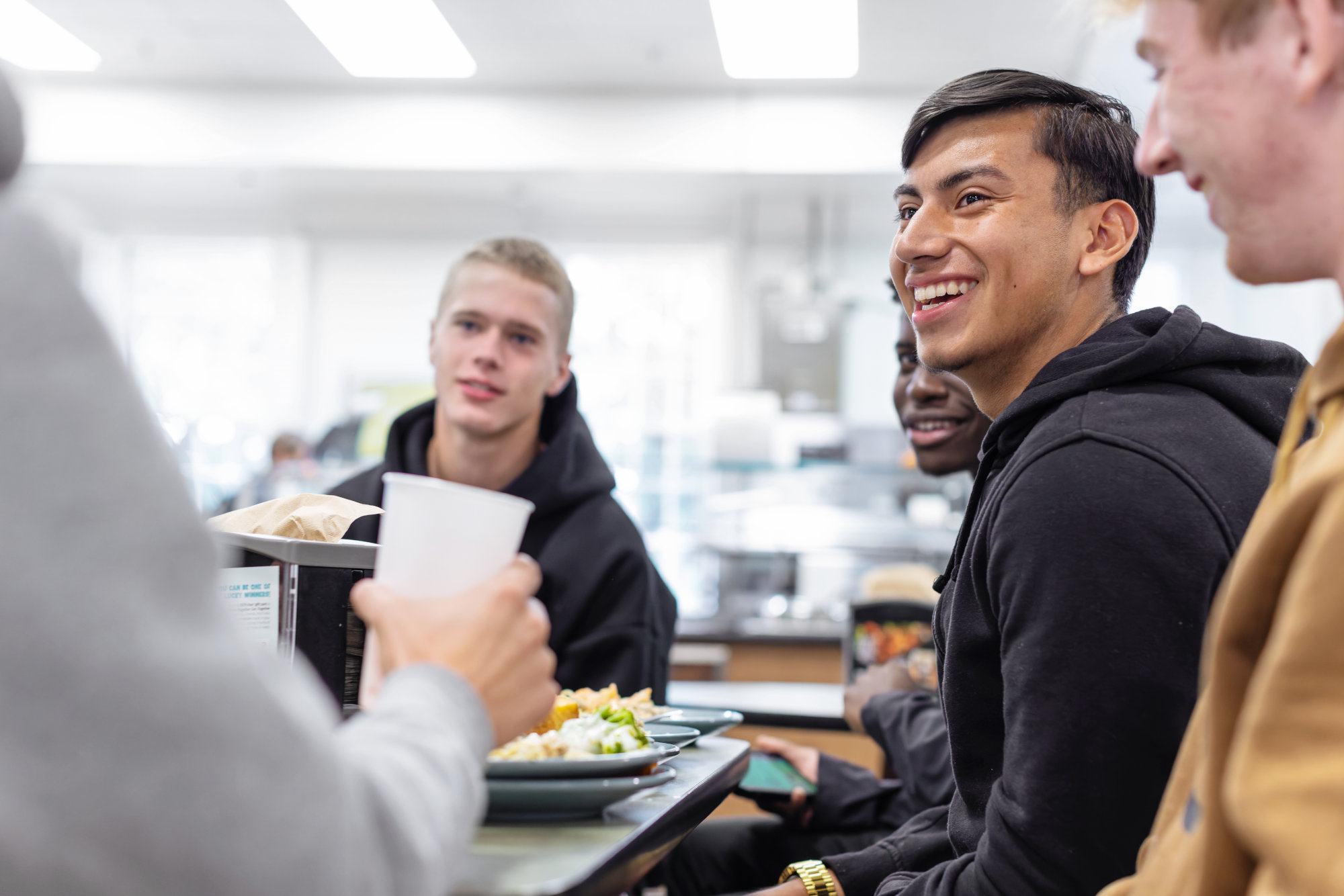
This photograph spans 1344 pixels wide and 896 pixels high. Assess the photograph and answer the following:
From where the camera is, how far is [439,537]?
0.78 metres

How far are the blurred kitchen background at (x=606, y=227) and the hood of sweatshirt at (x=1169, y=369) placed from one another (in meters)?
3.42

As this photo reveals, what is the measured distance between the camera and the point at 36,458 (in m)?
0.52

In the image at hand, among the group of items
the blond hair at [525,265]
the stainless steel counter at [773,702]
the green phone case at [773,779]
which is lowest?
the stainless steel counter at [773,702]

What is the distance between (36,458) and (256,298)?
8.39 meters

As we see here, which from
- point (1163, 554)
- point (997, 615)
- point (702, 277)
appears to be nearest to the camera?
point (1163, 554)

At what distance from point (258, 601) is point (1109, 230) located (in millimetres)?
1163

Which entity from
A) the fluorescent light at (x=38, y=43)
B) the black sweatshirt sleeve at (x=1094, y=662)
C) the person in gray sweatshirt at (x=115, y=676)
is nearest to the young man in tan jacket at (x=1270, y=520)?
the black sweatshirt sleeve at (x=1094, y=662)

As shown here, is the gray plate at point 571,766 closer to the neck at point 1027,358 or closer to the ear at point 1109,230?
the neck at point 1027,358

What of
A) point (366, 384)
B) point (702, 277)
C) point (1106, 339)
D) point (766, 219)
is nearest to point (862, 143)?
point (766, 219)

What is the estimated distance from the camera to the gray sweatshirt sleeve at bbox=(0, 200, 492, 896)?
20.4 inches

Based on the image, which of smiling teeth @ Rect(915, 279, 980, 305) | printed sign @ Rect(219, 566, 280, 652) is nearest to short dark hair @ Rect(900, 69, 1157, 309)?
smiling teeth @ Rect(915, 279, 980, 305)

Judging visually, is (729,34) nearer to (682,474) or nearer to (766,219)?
(766,219)

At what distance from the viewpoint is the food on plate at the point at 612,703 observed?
1.24 m

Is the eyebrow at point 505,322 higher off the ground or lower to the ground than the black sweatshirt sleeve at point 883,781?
higher
